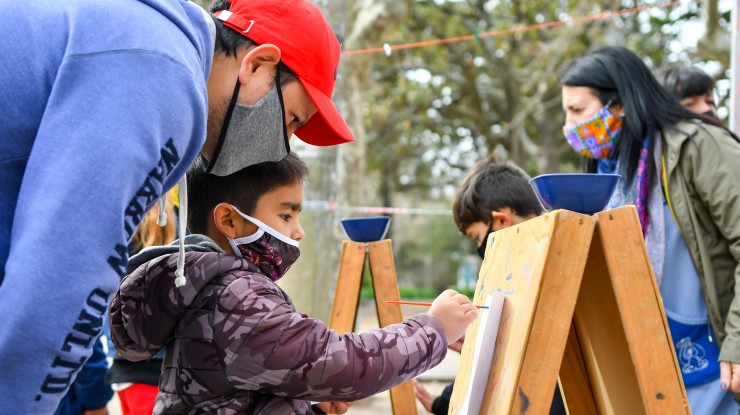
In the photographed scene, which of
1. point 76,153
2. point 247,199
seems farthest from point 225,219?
point 76,153

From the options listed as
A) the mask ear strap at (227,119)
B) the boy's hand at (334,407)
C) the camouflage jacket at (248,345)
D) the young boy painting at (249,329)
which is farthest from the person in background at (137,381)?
the mask ear strap at (227,119)

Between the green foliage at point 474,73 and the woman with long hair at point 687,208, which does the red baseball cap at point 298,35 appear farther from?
the green foliage at point 474,73

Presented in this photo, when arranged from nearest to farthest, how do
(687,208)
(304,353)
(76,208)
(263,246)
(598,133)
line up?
(76,208) < (304,353) < (263,246) < (687,208) < (598,133)

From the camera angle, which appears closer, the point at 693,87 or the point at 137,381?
the point at 137,381

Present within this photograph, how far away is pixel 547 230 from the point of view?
1.57 m

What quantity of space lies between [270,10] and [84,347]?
3.03 feet

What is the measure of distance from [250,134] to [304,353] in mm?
503

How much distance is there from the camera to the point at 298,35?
5.70ft

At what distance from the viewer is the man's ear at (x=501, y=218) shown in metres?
3.04

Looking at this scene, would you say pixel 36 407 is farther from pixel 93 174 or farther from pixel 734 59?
pixel 734 59

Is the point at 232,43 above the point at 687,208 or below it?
above

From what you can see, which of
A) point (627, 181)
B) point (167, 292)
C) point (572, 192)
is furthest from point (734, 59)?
point (167, 292)

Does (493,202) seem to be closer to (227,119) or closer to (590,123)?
(590,123)

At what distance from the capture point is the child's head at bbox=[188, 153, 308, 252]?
1.97 m
